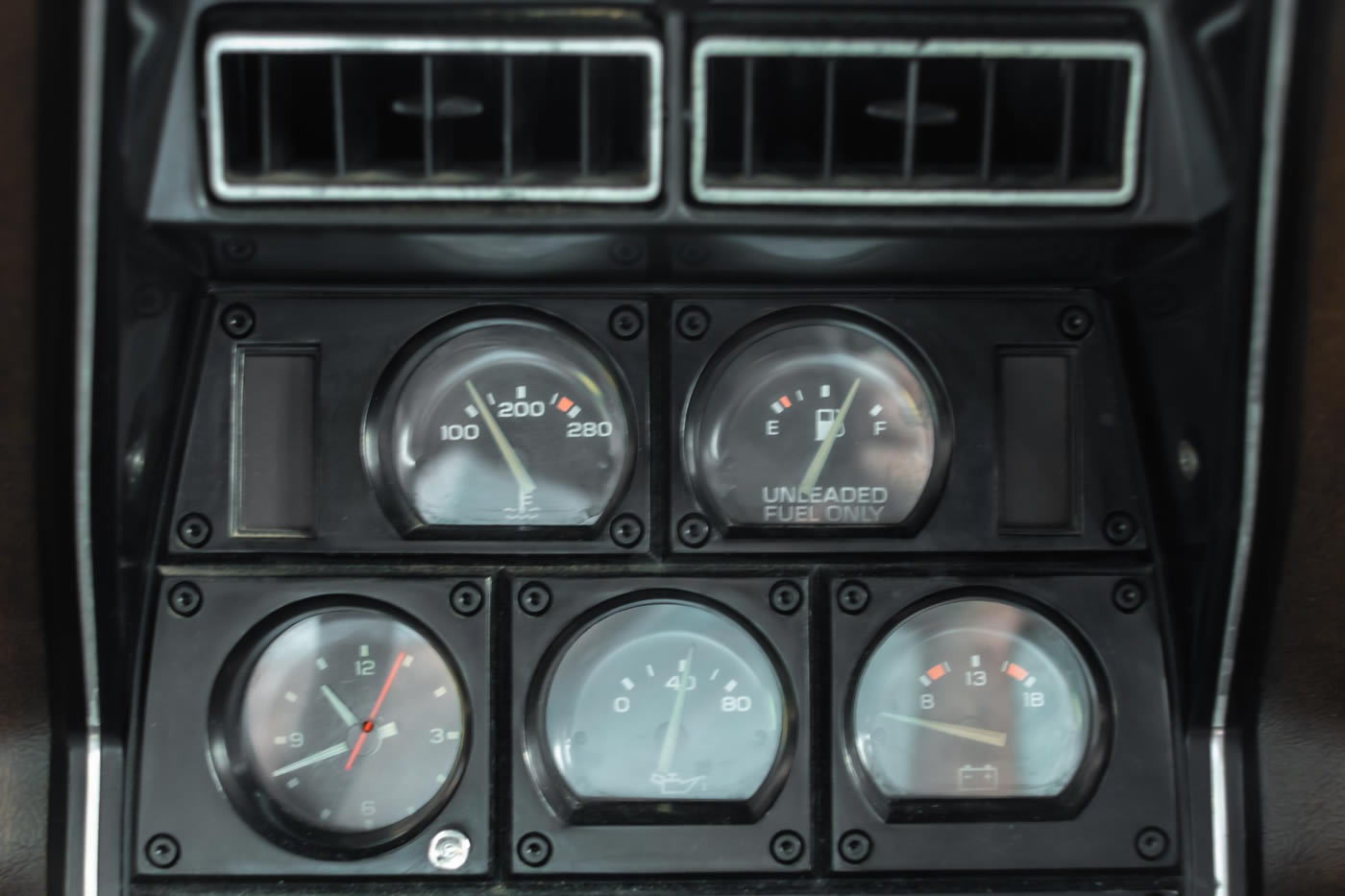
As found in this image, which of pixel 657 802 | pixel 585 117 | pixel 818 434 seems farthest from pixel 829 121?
pixel 657 802

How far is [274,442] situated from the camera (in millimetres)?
1885

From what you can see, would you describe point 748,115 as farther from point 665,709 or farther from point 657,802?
point 657,802

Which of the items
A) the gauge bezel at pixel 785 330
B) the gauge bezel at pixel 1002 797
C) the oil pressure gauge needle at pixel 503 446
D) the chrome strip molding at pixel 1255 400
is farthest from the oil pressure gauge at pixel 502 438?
the chrome strip molding at pixel 1255 400

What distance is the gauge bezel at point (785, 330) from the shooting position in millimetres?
1869

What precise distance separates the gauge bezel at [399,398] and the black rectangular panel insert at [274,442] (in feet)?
0.32

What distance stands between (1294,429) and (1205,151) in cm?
37

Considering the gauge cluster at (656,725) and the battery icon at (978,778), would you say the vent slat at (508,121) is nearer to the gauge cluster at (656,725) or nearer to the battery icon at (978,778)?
the gauge cluster at (656,725)

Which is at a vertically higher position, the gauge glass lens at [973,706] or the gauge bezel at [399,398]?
the gauge bezel at [399,398]

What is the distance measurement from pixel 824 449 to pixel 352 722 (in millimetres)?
820

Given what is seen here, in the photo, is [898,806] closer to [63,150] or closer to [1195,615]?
[1195,615]

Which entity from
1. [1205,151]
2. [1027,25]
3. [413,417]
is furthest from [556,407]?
[1205,151]

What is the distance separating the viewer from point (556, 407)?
1885 mm

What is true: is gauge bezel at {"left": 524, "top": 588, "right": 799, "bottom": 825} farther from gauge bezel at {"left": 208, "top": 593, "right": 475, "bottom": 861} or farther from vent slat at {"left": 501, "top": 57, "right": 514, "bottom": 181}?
vent slat at {"left": 501, "top": 57, "right": 514, "bottom": 181}

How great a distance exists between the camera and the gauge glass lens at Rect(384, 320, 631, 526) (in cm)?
187
